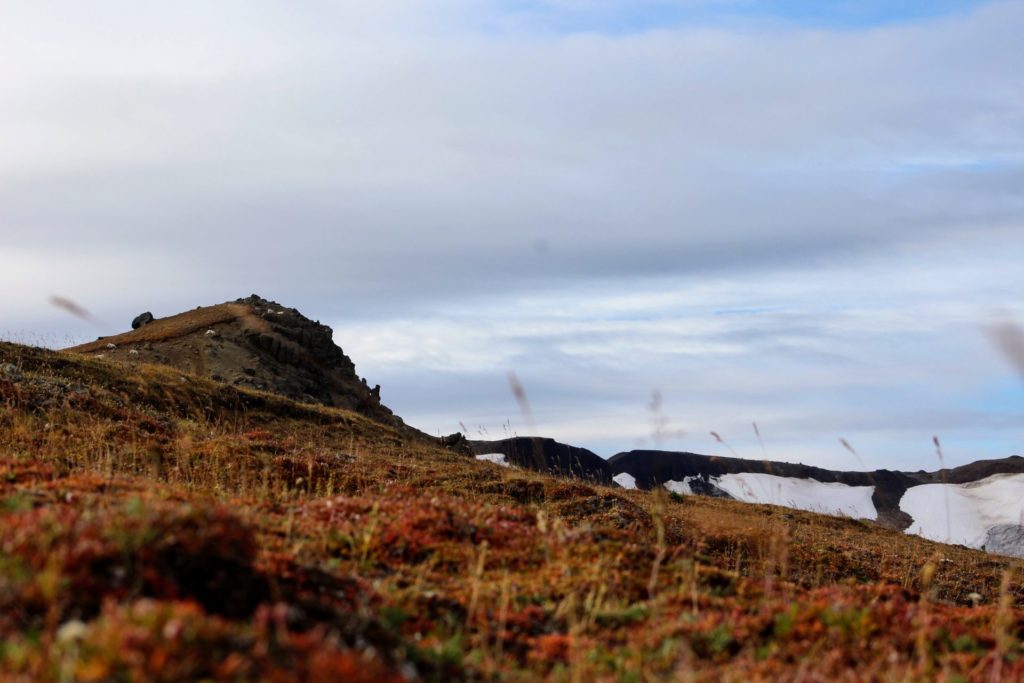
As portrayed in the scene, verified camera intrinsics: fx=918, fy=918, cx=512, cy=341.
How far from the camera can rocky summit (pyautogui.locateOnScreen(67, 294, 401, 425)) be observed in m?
47.8

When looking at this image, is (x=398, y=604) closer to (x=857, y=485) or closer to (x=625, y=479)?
(x=625, y=479)

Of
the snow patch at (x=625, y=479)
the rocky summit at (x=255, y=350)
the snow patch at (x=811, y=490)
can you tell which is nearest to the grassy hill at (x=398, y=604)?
the rocky summit at (x=255, y=350)

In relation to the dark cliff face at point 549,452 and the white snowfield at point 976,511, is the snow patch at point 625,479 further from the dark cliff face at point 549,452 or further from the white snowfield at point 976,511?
the white snowfield at point 976,511

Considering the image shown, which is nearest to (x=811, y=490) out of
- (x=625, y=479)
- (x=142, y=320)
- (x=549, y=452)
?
(x=625, y=479)

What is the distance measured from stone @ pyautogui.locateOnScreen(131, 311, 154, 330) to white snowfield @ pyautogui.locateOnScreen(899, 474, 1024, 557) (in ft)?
153

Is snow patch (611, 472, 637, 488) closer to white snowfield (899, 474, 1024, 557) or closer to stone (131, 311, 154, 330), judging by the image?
white snowfield (899, 474, 1024, 557)

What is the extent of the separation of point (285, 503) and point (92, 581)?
20.3ft

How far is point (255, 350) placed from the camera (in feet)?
173

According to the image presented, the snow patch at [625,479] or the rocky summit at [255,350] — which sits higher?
the rocky summit at [255,350]

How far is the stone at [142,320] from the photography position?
59.0 meters

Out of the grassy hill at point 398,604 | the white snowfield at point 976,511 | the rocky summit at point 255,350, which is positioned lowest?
the grassy hill at point 398,604

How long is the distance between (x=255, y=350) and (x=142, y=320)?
11.7 metres

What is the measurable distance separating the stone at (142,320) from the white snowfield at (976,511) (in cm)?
4668

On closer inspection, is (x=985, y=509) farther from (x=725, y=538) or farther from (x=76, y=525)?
(x=76, y=525)
